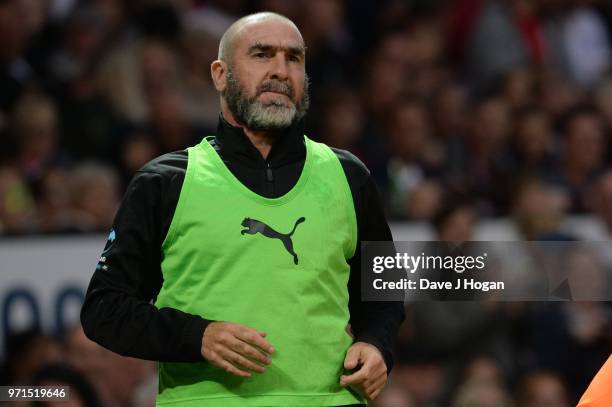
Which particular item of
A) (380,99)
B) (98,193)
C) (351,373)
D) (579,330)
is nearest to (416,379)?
(579,330)

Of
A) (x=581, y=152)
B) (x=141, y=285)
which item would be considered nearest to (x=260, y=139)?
(x=141, y=285)

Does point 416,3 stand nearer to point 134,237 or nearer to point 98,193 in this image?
point 98,193

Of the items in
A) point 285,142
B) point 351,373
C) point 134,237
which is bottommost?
point 351,373

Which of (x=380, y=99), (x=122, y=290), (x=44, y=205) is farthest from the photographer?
(x=380, y=99)

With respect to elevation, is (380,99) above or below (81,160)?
above

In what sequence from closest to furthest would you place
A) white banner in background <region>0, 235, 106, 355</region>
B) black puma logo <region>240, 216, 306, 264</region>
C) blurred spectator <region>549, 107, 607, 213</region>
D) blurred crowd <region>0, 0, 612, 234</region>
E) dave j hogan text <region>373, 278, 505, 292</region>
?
black puma logo <region>240, 216, 306, 264</region> < dave j hogan text <region>373, 278, 505, 292</region> < white banner in background <region>0, 235, 106, 355</region> < blurred crowd <region>0, 0, 612, 234</region> < blurred spectator <region>549, 107, 607, 213</region>

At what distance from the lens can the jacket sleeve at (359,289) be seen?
11.3 ft

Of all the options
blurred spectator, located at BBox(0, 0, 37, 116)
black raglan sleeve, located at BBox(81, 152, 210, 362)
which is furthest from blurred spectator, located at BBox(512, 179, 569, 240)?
black raglan sleeve, located at BBox(81, 152, 210, 362)

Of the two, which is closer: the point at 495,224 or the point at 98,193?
the point at 98,193

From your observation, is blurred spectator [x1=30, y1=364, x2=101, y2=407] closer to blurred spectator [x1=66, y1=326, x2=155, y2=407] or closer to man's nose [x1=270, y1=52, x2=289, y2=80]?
blurred spectator [x1=66, y1=326, x2=155, y2=407]

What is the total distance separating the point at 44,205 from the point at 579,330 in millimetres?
2882

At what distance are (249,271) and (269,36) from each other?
680 millimetres

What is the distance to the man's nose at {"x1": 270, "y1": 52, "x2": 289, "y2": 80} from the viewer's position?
3.45 metres

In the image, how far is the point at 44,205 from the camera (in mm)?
6418
